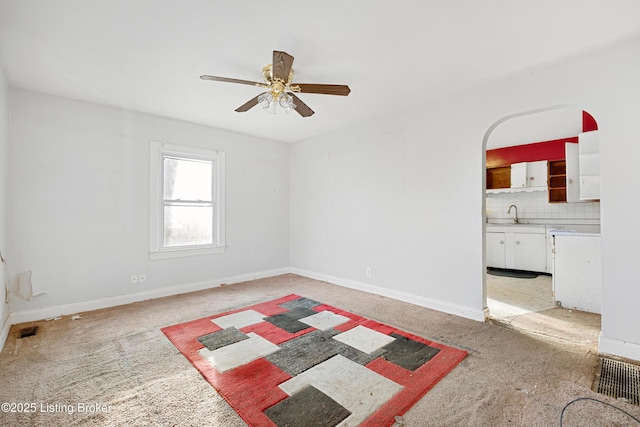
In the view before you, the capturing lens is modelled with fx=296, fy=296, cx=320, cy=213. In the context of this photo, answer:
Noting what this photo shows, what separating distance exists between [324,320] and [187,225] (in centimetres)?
258

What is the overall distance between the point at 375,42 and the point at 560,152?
5308 mm

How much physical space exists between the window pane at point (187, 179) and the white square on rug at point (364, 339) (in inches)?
120

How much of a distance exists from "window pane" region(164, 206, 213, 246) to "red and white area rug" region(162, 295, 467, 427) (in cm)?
156

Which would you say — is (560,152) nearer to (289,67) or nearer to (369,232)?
(369,232)

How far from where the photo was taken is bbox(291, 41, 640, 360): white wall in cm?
238

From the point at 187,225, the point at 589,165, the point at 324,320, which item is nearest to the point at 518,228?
the point at 589,165

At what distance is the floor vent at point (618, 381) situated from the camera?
1.87 m

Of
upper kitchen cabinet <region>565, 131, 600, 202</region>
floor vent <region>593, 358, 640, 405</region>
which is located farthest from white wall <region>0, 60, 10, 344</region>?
upper kitchen cabinet <region>565, 131, 600, 202</region>

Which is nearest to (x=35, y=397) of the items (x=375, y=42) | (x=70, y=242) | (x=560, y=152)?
(x=70, y=242)

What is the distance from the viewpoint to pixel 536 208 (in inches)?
237

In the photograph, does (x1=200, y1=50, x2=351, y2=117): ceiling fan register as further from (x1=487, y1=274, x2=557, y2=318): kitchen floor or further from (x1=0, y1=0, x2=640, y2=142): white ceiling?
(x1=487, y1=274, x2=557, y2=318): kitchen floor

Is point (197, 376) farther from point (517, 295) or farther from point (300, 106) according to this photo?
point (517, 295)

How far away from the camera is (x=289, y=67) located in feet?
7.84

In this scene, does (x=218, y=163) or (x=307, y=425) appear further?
(x=218, y=163)
